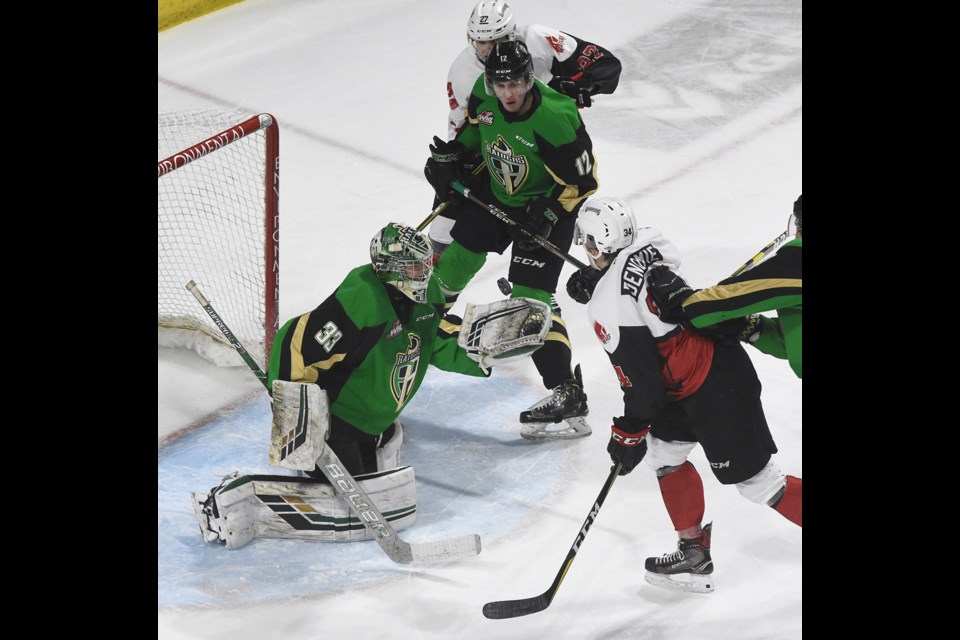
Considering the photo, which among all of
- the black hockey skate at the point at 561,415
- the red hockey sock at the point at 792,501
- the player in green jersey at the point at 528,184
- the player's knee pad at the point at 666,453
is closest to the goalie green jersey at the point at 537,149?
the player in green jersey at the point at 528,184

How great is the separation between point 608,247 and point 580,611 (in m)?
0.94

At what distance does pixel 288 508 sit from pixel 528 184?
125 cm

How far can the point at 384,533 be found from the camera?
342 centimetres

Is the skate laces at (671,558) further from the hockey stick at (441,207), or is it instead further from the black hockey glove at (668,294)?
the hockey stick at (441,207)

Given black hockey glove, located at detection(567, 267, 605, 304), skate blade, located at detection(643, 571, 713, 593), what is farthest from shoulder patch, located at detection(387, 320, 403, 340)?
skate blade, located at detection(643, 571, 713, 593)

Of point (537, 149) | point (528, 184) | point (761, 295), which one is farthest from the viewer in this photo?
point (528, 184)

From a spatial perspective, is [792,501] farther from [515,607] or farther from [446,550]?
[446,550]

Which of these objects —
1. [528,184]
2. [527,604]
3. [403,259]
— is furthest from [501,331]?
[527,604]

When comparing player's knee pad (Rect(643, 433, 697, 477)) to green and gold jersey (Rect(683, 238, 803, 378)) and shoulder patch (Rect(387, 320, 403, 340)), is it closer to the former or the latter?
green and gold jersey (Rect(683, 238, 803, 378))

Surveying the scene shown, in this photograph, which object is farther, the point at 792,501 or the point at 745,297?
the point at 792,501

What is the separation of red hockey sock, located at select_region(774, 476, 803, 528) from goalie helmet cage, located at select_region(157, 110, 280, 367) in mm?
1783

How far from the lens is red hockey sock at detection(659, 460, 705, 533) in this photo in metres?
3.32

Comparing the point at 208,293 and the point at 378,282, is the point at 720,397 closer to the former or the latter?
the point at 378,282

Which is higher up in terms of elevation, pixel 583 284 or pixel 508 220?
pixel 583 284
